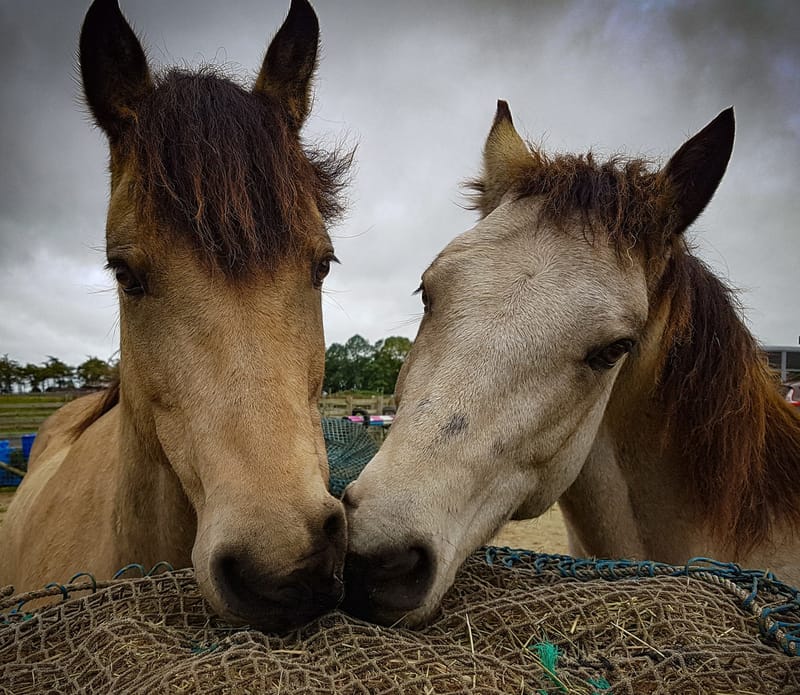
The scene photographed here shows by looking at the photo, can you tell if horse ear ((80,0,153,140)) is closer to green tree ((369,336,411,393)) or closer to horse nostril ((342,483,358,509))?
horse nostril ((342,483,358,509))

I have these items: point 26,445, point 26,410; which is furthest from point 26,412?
point 26,445

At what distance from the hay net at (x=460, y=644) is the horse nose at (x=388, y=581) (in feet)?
0.36

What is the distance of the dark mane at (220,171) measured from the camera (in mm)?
2027

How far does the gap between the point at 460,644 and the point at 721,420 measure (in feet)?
6.17

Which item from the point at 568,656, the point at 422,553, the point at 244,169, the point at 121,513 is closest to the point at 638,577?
the point at 568,656

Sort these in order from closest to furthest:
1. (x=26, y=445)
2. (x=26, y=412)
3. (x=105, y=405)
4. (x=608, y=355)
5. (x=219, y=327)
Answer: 1. (x=219, y=327)
2. (x=608, y=355)
3. (x=105, y=405)
4. (x=26, y=445)
5. (x=26, y=412)

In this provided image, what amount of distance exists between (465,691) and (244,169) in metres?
1.80

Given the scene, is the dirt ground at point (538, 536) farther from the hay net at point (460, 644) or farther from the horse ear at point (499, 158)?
the hay net at point (460, 644)

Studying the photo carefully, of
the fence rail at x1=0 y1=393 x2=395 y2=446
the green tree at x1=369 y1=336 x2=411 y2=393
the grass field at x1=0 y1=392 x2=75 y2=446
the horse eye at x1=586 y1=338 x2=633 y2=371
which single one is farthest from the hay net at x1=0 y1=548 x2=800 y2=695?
the green tree at x1=369 y1=336 x2=411 y2=393

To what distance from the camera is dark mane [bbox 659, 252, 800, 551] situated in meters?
2.71

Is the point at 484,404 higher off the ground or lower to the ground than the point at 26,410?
higher

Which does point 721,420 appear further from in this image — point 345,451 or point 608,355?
point 345,451

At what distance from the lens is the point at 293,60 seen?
271 cm

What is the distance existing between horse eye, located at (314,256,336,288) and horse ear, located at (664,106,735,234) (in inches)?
62.8
